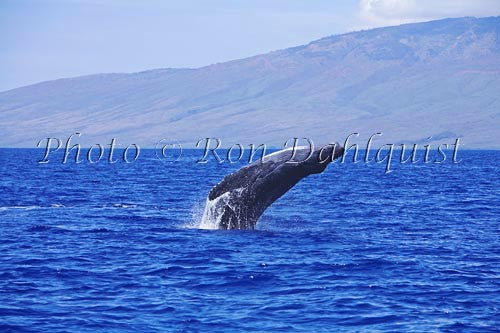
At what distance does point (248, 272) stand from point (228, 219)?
4.23 meters

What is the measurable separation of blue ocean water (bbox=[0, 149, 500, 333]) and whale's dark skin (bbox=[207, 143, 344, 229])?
119cm

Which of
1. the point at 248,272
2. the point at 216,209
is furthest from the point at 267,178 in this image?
the point at 248,272

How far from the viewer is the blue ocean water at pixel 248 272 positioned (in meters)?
14.6

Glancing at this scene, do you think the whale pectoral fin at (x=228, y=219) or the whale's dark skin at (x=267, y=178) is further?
the whale pectoral fin at (x=228, y=219)

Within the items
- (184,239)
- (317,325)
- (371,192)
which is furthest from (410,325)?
(371,192)

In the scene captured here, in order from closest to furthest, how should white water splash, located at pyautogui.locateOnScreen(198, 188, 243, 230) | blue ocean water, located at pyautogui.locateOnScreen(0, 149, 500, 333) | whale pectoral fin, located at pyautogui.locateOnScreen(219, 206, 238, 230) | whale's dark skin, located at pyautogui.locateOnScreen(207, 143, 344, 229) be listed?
blue ocean water, located at pyautogui.locateOnScreen(0, 149, 500, 333), whale's dark skin, located at pyautogui.locateOnScreen(207, 143, 344, 229), white water splash, located at pyautogui.locateOnScreen(198, 188, 243, 230), whale pectoral fin, located at pyautogui.locateOnScreen(219, 206, 238, 230)

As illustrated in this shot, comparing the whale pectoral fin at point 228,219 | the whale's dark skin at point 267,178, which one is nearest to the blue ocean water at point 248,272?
the whale pectoral fin at point 228,219

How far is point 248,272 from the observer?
18.0 meters

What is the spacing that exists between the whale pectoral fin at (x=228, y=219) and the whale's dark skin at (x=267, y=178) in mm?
333

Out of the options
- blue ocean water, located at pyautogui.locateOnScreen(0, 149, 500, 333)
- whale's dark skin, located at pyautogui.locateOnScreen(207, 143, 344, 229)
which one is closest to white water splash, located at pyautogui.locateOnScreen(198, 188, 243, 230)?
whale's dark skin, located at pyautogui.locateOnScreen(207, 143, 344, 229)

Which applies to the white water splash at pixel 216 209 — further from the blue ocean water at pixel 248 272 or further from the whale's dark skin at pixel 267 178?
the blue ocean water at pixel 248 272

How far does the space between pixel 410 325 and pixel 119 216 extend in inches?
653

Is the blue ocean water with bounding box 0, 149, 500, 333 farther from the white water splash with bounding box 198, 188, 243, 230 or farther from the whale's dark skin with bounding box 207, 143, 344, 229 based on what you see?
the whale's dark skin with bounding box 207, 143, 344, 229

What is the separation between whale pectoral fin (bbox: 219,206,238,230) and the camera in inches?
847
